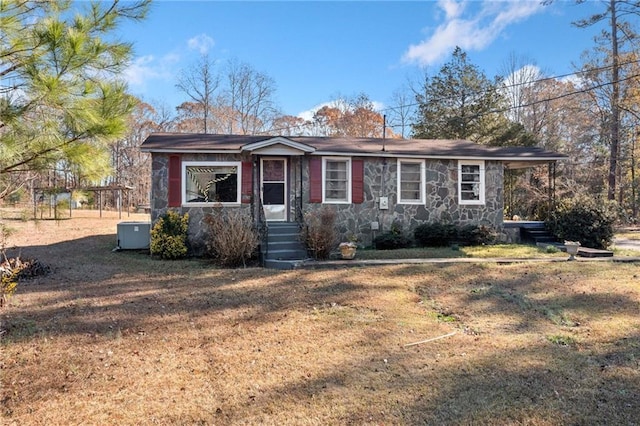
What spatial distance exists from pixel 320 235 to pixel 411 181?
4.57 m

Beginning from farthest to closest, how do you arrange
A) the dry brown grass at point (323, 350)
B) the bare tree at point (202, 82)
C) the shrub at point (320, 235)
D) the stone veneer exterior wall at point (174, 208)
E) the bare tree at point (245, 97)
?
the bare tree at point (245, 97) → the bare tree at point (202, 82) → the stone veneer exterior wall at point (174, 208) → the shrub at point (320, 235) → the dry brown grass at point (323, 350)

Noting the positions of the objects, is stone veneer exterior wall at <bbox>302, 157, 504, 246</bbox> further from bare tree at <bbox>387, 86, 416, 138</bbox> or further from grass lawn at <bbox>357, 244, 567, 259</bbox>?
bare tree at <bbox>387, 86, 416, 138</bbox>

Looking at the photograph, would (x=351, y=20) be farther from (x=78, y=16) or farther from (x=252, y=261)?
(x=78, y=16)

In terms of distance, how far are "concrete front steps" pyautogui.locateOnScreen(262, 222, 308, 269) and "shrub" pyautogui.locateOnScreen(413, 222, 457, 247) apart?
389 cm

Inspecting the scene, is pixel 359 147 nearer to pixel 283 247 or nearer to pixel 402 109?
pixel 283 247

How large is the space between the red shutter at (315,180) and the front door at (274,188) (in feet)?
2.65

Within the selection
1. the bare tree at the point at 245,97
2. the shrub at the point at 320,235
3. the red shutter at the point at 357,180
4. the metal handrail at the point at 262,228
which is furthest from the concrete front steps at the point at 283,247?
the bare tree at the point at 245,97

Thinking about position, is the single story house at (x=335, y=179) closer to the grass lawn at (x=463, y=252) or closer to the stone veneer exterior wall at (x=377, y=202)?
the stone veneer exterior wall at (x=377, y=202)

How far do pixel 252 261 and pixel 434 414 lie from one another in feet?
24.2

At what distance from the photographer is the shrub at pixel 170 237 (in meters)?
10.1

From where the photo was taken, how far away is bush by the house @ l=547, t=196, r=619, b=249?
11.3m

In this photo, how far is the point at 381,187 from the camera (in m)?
12.1

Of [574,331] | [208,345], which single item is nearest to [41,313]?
[208,345]

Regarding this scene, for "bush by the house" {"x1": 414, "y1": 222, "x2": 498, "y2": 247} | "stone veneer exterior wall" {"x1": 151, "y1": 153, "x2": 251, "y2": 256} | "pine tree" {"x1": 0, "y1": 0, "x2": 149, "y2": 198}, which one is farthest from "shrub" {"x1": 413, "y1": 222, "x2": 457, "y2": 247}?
"pine tree" {"x1": 0, "y1": 0, "x2": 149, "y2": 198}
